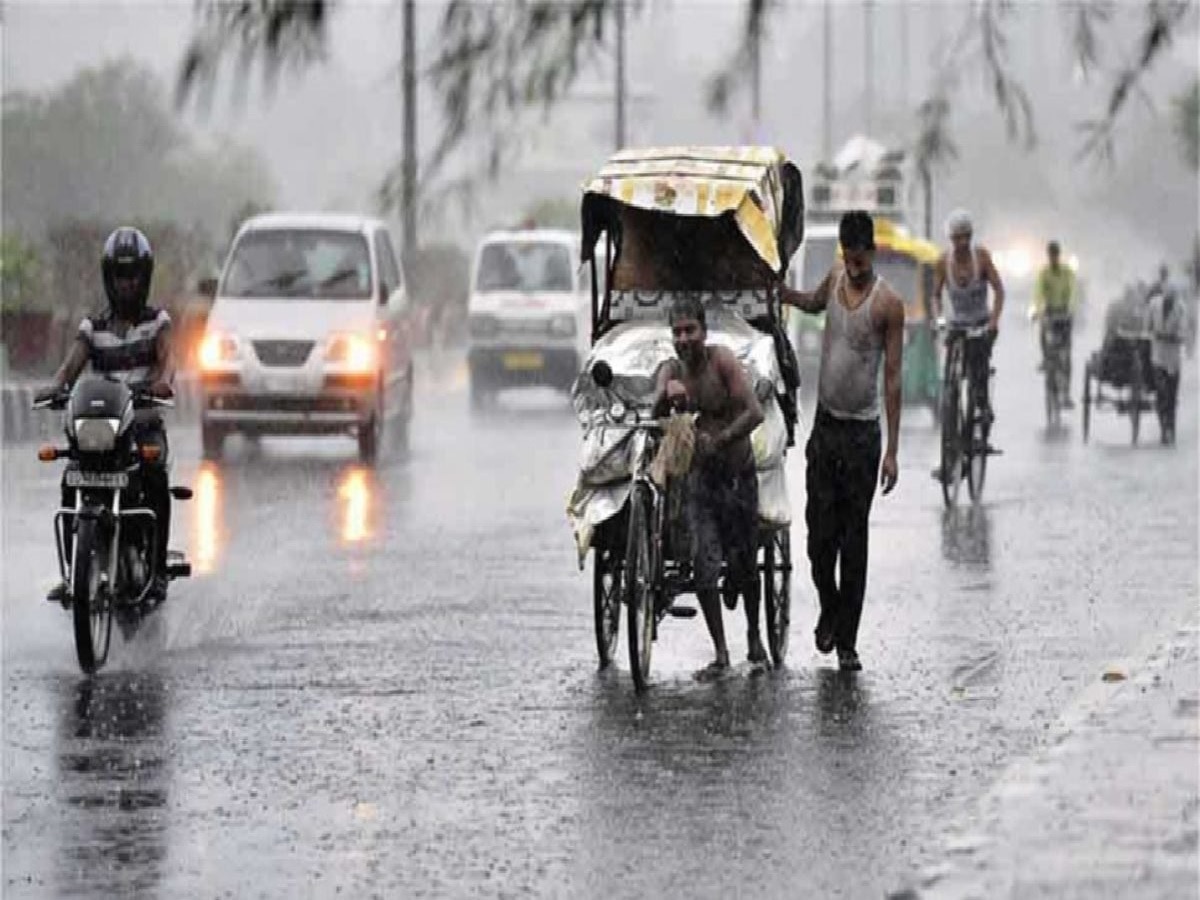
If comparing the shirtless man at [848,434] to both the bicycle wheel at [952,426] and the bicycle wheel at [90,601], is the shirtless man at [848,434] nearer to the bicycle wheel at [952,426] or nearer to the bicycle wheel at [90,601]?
the bicycle wheel at [90,601]

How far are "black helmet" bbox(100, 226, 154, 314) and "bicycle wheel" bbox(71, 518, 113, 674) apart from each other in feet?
3.99

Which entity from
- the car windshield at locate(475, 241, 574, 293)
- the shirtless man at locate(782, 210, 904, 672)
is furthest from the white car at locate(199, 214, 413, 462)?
the shirtless man at locate(782, 210, 904, 672)

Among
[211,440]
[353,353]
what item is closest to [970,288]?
[353,353]

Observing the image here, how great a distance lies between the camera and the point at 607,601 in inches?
550

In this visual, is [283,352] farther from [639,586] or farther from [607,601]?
[639,586]

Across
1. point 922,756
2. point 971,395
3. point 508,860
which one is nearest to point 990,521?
point 971,395

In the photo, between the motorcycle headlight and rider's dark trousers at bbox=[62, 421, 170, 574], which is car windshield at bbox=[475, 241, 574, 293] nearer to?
rider's dark trousers at bbox=[62, 421, 170, 574]

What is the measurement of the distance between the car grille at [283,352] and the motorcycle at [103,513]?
41.2 ft

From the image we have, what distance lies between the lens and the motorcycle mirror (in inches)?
551

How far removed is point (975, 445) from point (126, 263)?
370 inches

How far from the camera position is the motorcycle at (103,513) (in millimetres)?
13984

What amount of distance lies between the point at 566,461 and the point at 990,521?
682cm

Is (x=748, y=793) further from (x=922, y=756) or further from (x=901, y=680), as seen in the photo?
(x=901, y=680)

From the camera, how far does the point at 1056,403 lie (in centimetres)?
3331
